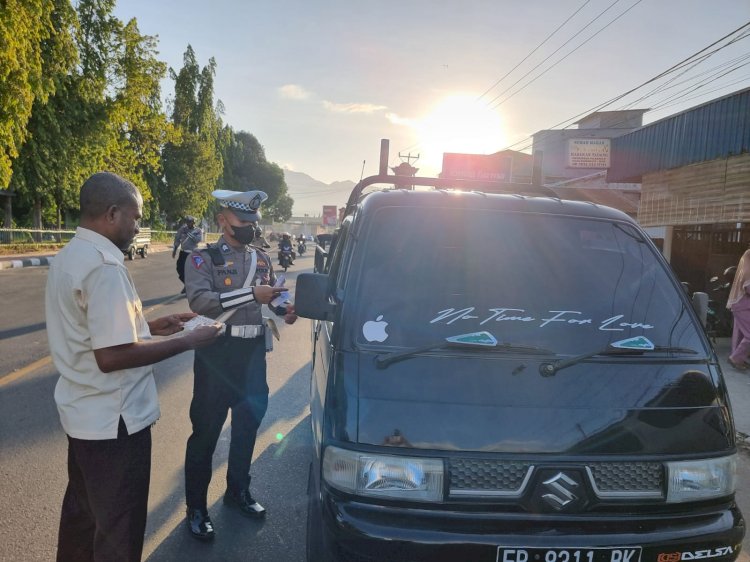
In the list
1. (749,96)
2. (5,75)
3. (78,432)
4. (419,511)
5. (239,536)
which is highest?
(5,75)

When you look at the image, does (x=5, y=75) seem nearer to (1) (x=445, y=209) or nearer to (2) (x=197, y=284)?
(2) (x=197, y=284)

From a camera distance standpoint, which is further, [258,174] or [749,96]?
[258,174]

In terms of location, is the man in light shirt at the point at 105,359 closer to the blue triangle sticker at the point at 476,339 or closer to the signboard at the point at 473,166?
the blue triangle sticker at the point at 476,339

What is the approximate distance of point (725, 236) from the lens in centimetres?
1112

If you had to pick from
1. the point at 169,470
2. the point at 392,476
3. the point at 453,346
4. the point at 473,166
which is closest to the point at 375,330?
the point at 453,346

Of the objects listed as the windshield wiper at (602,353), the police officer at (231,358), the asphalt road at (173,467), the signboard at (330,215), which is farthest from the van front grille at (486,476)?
the signboard at (330,215)

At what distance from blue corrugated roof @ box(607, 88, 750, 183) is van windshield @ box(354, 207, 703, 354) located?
8.63 metres

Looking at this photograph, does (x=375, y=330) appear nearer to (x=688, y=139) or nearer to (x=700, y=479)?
(x=700, y=479)

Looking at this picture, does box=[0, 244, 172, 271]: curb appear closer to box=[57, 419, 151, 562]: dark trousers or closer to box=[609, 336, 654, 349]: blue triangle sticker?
box=[57, 419, 151, 562]: dark trousers

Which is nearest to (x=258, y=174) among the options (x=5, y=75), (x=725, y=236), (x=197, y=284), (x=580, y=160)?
(x=580, y=160)

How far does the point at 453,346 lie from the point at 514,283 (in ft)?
1.70

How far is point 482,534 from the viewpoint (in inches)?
73.5

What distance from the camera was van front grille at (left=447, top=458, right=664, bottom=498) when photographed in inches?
75.2

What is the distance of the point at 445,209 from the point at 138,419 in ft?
5.41
